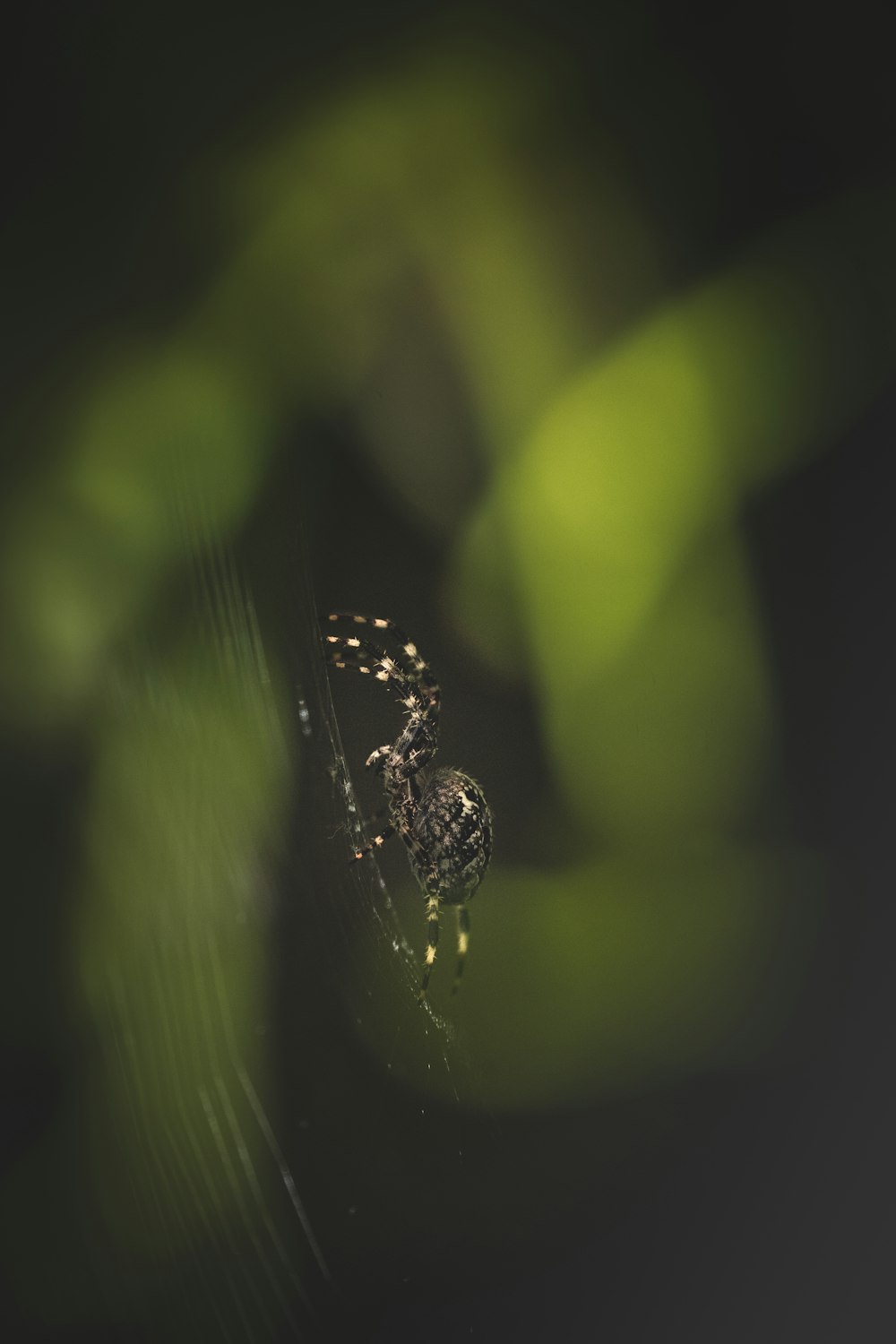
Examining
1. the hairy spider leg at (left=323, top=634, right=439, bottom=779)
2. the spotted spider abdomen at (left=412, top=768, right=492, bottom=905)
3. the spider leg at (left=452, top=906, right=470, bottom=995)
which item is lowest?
the spider leg at (left=452, top=906, right=470, bottom=995)

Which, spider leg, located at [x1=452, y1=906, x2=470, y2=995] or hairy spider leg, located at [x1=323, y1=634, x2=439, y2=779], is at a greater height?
hairy spider leg, located at [x1=323, y1=634, x2=439, y2=779]

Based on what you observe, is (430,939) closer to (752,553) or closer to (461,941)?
(461,941)

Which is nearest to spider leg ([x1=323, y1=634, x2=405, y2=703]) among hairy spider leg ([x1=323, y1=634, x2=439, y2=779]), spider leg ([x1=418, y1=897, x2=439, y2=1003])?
hairy spider leg ([x1=323, y1=634, x2=439, y2=779])

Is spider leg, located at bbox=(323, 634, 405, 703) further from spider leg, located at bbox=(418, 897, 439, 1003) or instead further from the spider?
spider leg, located at bbox=(418, 897, 439, 1003)

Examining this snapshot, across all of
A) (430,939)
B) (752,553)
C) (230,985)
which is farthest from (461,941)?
(752,553)

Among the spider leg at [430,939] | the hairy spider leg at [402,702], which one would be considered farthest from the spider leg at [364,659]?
the spider leg at [430,939]

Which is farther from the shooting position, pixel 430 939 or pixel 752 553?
pixel 752 553

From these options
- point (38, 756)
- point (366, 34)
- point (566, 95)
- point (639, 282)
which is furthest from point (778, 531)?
point (38, 756)
